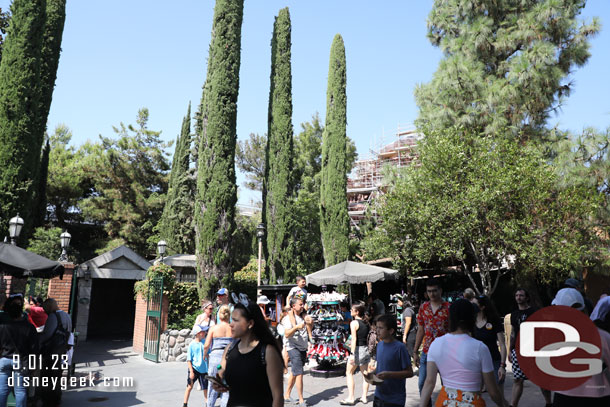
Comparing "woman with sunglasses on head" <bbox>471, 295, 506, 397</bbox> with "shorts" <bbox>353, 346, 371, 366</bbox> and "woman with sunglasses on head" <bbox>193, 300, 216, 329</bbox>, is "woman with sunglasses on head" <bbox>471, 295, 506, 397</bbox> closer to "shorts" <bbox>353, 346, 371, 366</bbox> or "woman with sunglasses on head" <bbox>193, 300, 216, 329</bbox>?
"shorts" <bbox>353, 346, 371, 366</bbox>

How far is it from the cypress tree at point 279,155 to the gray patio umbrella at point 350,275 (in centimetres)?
704

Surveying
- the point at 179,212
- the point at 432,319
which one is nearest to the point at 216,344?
the point at 432,319

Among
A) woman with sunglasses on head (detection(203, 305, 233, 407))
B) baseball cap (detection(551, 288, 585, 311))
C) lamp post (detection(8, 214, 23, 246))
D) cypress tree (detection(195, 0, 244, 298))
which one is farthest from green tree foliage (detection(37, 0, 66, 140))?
baseball cap (detection(551, 288, 585, 311))

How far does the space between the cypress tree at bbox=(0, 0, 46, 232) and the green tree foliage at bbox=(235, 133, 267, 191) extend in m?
22.5

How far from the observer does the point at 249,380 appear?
2.93 m

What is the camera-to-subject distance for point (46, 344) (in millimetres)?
6770

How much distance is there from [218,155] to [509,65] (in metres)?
11.1

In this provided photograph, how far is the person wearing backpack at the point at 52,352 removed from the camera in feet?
22.0

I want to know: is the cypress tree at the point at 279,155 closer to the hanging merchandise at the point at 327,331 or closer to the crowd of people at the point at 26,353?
the hanging merchandise at the point at 327,331

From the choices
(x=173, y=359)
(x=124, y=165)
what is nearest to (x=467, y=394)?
(x=173, y=359)

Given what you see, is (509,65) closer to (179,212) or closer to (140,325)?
(140,325)

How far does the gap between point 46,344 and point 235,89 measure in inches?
461

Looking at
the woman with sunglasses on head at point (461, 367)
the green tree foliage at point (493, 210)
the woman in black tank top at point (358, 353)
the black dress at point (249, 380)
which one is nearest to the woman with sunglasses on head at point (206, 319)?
the woman in black tank top at point (358, 353)

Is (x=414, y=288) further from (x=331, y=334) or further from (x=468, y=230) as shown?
(x=331, y=334)
